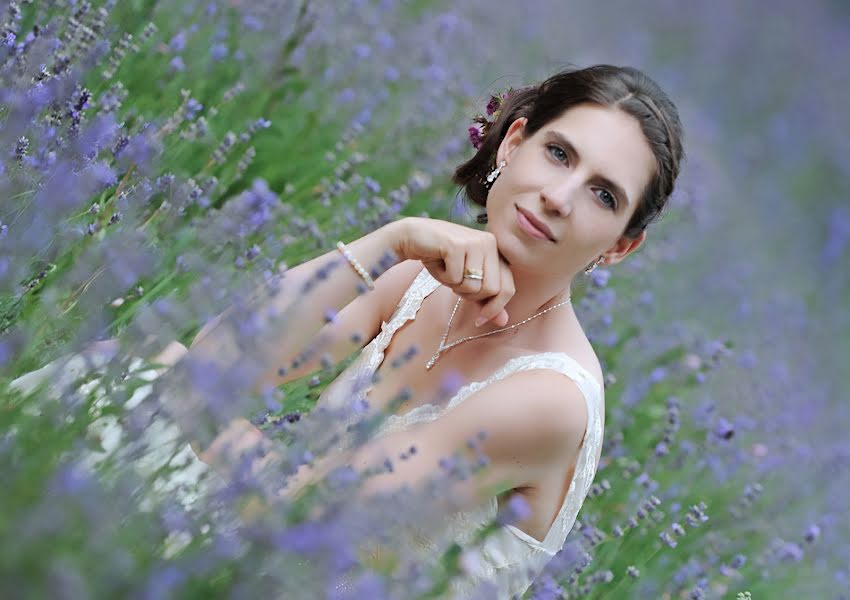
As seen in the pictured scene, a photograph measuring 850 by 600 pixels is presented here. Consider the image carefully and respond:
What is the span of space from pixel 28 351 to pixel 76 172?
429 mm

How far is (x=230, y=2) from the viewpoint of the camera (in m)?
3.52

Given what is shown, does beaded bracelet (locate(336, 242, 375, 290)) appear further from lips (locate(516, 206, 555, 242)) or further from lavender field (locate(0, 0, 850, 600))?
lips (locate(516, 206, 555, 242))

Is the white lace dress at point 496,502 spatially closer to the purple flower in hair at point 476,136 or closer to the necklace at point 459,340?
the necklace at point 459,340

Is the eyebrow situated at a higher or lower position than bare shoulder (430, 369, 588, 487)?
higher

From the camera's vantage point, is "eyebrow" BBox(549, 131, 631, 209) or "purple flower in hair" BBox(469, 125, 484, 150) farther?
"purple flower in hair" BBox(469, 125, 484, 150)

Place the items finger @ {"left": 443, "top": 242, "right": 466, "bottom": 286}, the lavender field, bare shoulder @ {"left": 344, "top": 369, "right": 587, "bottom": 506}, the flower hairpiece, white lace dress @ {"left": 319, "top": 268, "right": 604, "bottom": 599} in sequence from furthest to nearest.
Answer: the flower hairpiece, white lace dress @ {"left": 319, "top": 268, "right": 604, "bottom": 599}, bare shoulder @ {"left": 344, "top": 369, "right": 587, "bottom": 506}, finger @ {"left": 443, "top": 242, "right": 466, "bottom": 286}, the lavender field

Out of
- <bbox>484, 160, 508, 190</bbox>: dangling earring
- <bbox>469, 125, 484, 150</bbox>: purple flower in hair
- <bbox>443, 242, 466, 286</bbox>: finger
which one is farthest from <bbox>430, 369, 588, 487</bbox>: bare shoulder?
<bbox>469, 125, 484, 150</bbox>: purple flower in hair

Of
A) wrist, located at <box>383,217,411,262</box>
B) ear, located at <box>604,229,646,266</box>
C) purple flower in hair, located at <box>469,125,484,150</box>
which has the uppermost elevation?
wrist, located at <box>383,217,411,262</box>

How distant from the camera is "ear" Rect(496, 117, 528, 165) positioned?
208 centimetres

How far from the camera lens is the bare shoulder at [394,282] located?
238 cm

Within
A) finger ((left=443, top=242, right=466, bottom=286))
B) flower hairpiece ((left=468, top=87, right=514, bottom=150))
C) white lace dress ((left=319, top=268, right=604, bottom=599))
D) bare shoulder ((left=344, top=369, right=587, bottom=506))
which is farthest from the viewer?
flower hairpiece ((left=468, top=87, right=514, bottom=150))

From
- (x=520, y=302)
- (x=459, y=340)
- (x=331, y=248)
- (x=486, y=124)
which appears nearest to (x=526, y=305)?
(x=520, y=302)

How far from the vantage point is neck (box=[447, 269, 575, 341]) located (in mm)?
2047

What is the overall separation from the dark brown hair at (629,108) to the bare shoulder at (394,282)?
12.6 inches
